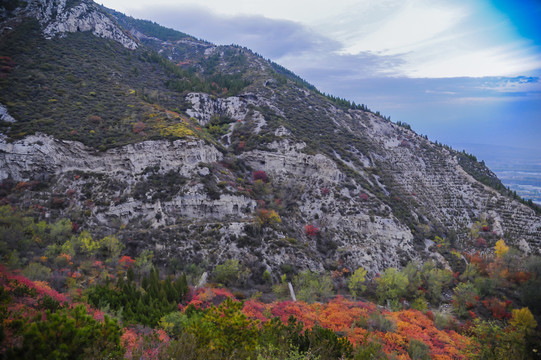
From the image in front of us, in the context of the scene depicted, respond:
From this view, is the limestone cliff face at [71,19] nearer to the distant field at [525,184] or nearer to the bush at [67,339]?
the bush at [67,339]

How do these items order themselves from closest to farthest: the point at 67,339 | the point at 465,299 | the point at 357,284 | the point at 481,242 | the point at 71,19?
the point at 67,339
the point at 465,299
the point at 357,284
the point at 481,242
the point at 71,19

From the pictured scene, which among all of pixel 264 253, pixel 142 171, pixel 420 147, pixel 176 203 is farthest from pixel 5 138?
pixel 420 147

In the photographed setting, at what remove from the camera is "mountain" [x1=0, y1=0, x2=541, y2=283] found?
35.1 metres

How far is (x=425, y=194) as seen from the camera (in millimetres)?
62938

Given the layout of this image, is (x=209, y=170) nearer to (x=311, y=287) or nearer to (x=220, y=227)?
(x=220, y=227)

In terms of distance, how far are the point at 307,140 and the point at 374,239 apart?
1101 inches

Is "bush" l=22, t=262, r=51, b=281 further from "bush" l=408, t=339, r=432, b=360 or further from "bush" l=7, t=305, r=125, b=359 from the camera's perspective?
"bush" l=408, t=339, r=432, b=360

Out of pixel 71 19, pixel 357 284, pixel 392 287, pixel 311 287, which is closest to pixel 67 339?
pixel 311 287

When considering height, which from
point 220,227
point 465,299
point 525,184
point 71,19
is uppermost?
point 71,19

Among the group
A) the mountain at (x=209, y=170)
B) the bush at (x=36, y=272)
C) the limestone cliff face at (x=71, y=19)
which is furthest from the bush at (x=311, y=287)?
the limestone cliff face at (x=71, y=19)

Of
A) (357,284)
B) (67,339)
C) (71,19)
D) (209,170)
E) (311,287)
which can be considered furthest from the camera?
(71,19)

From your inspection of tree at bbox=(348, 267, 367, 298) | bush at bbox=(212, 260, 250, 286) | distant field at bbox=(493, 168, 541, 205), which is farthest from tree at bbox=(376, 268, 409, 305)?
distant field at bbox=(493, 168, 541, 205)

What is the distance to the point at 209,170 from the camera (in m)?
43.4

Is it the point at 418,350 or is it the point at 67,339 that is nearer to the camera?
the point at 67,339
